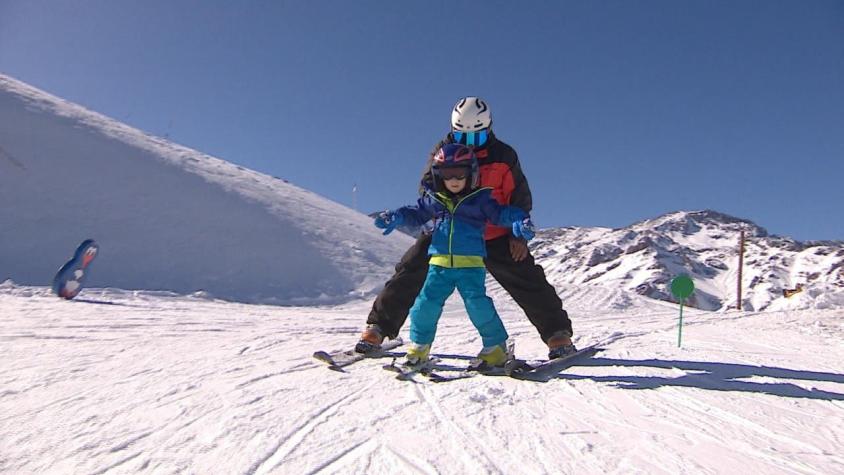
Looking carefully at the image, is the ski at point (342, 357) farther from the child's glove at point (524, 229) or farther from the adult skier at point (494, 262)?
the child's glove at point (524, 229)

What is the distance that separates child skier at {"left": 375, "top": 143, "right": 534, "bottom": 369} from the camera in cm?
283

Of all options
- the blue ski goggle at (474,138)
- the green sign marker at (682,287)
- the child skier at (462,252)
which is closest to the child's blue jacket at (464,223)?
the child skier at (462,252)

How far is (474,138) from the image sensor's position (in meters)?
3.21

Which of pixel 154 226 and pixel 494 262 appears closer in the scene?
pixel 494 262

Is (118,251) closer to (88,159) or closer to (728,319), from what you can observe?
(88,159)

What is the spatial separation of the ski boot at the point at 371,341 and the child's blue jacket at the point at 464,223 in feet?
2.06

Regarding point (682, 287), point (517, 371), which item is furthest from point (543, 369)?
point (682, 287)

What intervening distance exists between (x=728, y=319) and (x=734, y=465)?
526 centimetres

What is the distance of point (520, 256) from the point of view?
297 centimetres

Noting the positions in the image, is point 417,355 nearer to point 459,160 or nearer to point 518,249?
point 518,249

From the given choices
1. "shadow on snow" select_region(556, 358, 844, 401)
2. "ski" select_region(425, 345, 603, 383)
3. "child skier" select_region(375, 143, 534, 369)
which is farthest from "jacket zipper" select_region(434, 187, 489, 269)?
"shadow on snow" select_region(556, 358, 844, 401)

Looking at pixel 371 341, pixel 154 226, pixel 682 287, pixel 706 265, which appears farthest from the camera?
pixel 706 265

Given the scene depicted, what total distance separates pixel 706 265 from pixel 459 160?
557 ft

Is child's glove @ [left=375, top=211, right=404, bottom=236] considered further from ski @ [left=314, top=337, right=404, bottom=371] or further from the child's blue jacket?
ski @ [left=314, top=337, right=404, bottom=371]
